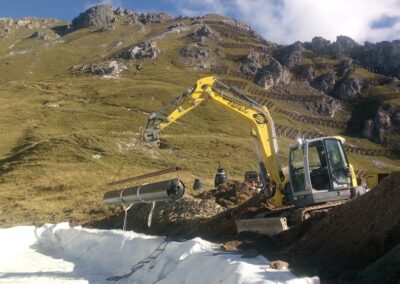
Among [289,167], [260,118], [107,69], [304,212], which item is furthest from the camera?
[107,69]

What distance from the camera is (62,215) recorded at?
34031 millimetres

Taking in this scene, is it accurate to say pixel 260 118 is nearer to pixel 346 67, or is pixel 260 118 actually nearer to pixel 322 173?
pixel 322 173

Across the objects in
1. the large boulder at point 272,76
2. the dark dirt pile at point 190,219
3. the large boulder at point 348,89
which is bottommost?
the dark dirt pile at point 190,219

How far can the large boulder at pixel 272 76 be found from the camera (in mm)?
181625

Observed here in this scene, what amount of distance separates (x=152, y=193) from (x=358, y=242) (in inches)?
285

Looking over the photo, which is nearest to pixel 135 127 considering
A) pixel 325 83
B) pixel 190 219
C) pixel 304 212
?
pixel 190 219

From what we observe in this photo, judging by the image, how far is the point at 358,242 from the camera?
1193cm

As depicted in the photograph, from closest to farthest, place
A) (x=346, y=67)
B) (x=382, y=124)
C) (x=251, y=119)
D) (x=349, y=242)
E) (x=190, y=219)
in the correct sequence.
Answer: (x=349, y=242) < (x=251, y=119) < (x=190, y=219) < (x=382, y=124) < (x=346, y=67)

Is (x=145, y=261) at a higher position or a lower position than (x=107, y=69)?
lower

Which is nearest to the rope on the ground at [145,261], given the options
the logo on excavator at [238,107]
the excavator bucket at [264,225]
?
the excavator bucket at [264,225]

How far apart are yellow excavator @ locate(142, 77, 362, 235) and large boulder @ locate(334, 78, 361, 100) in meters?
158

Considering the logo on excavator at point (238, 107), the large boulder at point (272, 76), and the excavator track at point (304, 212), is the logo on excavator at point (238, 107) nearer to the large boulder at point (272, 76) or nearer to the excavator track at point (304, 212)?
the excavator track at point (304, 212)

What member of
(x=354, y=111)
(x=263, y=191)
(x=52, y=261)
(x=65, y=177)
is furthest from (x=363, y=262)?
(x=354, y=111)

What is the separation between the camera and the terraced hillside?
4822 centimetres
